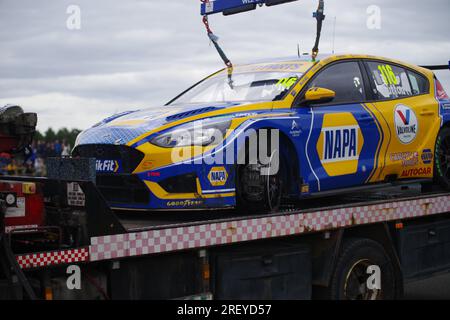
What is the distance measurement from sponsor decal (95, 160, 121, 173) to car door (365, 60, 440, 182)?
2805mm

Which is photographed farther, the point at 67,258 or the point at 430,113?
the point at 430,113

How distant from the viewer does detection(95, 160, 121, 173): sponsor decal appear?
5.82 m

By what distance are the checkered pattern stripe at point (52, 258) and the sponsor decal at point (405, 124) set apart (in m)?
4.12

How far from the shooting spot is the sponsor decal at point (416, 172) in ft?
25.4

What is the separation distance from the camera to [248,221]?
18.2ft

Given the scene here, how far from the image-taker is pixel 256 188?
6.21 m

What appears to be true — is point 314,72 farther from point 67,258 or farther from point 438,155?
point 67,258

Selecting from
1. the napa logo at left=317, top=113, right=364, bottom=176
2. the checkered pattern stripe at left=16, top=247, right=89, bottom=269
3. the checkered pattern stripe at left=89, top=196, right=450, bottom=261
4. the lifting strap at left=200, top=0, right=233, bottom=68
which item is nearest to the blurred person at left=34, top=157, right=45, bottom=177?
the lifting strap at left=200, top=0, right=233, bottom=68

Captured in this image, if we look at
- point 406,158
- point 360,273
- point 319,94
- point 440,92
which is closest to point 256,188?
point 319,94

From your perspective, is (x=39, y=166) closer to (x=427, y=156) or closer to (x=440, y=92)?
(x=440, y=92)

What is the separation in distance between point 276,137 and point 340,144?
0.86 metres

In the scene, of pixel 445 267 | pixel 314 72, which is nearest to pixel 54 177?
pixel 314 72
